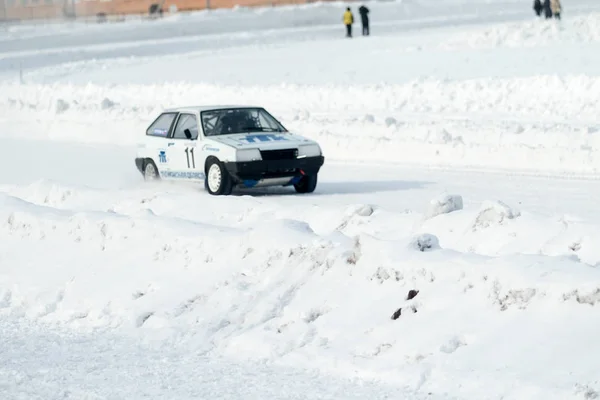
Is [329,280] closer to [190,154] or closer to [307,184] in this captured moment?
[307,184]

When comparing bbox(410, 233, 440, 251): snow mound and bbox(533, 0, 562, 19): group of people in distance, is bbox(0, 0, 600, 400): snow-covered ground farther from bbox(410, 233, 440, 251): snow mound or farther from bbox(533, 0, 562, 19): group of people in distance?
bbox(533, 0, 562, 19): group of people in distance

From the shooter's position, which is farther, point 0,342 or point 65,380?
point 0,342

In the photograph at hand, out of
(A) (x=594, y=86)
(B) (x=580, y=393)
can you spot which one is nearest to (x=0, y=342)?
(B) (x=580, y=393)

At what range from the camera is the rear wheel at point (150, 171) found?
1712 centimetres

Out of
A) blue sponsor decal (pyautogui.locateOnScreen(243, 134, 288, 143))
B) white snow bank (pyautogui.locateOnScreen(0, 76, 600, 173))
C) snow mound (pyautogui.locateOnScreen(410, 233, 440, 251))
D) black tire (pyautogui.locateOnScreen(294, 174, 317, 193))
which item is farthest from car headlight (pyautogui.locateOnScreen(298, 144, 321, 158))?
snow mound (pyautogui.locateOnScreen(410, 233, 440, 251))

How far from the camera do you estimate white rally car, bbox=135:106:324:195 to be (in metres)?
15.3

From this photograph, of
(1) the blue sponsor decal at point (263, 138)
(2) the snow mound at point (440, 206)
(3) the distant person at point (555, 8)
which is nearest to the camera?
(2) the snow mound at point (440, 206)

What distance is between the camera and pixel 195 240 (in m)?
9.52

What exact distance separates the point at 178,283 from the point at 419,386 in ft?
9.53

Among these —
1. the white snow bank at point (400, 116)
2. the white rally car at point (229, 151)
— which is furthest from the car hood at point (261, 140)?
the white snow bank at point (400, 116)

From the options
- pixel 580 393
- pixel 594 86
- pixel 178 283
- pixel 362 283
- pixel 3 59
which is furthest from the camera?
pixel 3 59

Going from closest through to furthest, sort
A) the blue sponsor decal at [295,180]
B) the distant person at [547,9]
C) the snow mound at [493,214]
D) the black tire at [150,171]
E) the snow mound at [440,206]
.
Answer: the snow mound at [493,214] → the snow mound at [440,206] → the blue sponsor decal at [295,180] → the black tire at [150,171] → the distant person at [547,9]

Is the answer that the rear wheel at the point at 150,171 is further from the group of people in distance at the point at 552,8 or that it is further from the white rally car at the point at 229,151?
the group of people in distance at the point at 552,8

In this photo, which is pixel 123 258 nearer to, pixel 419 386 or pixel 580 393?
pixel 419 386
